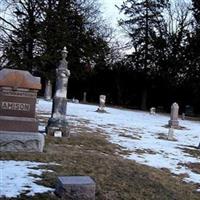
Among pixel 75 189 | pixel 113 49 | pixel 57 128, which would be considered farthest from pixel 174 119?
pixel 113 49

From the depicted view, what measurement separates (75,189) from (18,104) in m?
4.09

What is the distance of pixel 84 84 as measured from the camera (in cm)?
5172

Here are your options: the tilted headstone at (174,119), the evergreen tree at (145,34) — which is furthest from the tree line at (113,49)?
the tilted headstone at (174,119)

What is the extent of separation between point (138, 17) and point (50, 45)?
13365 millimetres

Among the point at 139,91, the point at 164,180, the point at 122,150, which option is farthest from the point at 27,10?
the point at 164,180

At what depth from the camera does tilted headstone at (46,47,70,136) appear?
1412 centimetres

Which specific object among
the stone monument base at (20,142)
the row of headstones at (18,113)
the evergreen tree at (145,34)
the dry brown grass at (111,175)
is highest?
the evergreen tree at (145,34)

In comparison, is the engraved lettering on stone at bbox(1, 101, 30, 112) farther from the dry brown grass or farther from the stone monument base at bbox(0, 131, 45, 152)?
the dry brown grass

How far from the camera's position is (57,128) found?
46.2 feet

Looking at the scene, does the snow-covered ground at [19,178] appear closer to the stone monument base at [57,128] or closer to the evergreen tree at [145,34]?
the stone monument base at [57,128]

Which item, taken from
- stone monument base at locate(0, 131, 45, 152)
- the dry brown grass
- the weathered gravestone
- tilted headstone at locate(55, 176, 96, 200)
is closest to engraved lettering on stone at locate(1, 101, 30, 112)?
the weathered gravestone

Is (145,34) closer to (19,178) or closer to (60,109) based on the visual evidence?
(60,109)

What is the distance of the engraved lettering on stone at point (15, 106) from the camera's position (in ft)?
34.3

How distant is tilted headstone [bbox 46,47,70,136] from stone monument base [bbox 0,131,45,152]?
3.86 m
